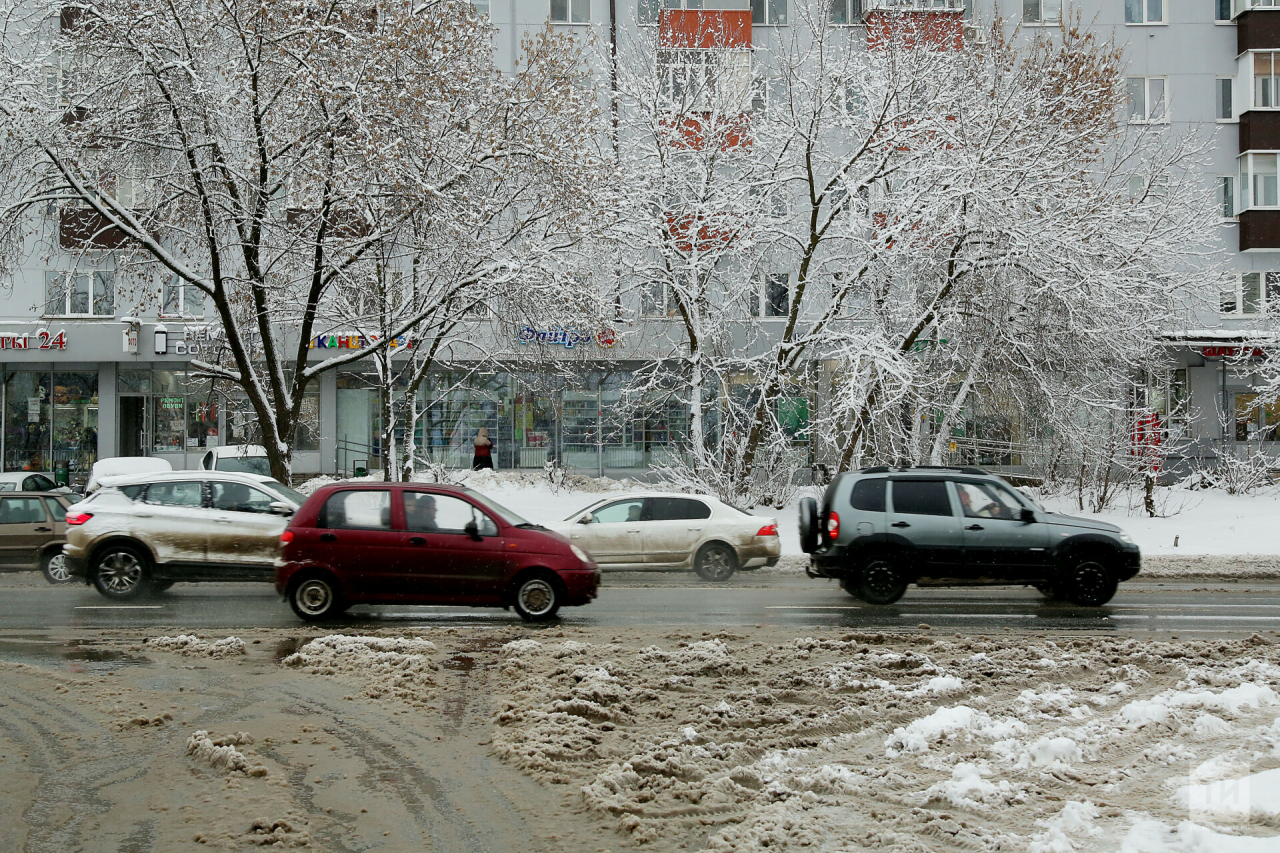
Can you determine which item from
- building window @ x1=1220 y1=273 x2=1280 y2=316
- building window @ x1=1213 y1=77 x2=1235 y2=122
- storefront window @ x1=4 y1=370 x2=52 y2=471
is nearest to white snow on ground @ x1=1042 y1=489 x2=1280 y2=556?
building window @ x1=1220 y1=273 x2=1280 y2=316

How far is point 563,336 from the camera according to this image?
23.5 metres

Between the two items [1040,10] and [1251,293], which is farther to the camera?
[1251,293]

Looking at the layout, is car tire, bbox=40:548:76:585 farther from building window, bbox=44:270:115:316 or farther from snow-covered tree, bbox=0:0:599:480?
building window, bbox=44:270:115:316

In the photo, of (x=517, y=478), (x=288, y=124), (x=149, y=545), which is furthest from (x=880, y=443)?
(x=149, y=545)

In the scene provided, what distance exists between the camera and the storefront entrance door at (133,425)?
35969mm

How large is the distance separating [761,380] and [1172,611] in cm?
1201

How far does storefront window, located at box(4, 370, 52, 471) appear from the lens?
35.2m

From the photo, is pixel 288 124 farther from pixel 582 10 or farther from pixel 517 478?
pixel 582 10

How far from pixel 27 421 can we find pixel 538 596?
29971mm

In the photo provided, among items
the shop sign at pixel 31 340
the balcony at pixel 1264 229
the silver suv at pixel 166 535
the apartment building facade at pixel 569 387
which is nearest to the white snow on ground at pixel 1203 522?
the apartment building facade at pixel 569 387

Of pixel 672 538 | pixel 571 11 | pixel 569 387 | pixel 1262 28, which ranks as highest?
pixel 571 11

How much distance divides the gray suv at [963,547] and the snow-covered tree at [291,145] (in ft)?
28.6

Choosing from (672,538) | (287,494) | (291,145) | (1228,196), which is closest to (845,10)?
(1228,196)

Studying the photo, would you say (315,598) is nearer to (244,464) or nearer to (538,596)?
(538,596)
